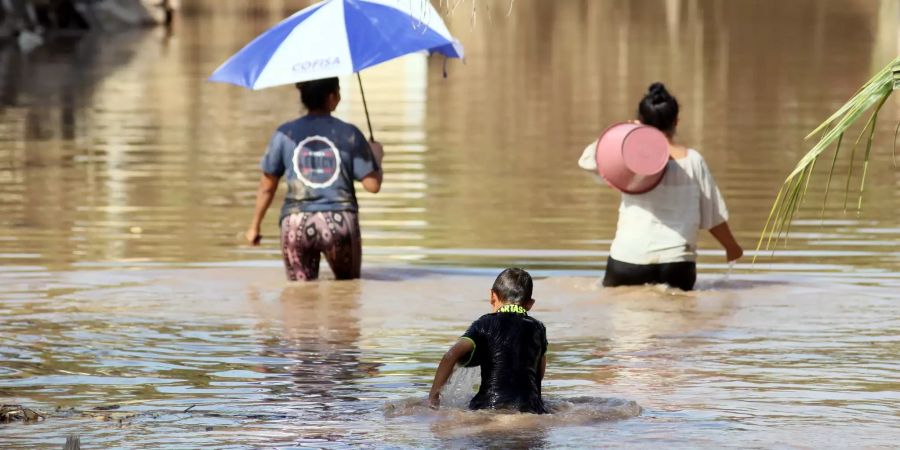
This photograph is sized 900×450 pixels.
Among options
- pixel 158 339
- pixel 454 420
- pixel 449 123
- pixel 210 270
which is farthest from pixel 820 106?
pixel 454 420

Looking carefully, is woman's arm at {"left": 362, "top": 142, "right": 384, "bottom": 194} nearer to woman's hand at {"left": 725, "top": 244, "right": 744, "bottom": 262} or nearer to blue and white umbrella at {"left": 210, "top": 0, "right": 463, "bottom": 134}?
blue and white umbrella at {"left": 210, "top": 0, "right": 463, "bottom": 134}

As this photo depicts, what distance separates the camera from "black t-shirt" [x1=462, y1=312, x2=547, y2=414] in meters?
8.27

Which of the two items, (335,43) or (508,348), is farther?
(335,43)

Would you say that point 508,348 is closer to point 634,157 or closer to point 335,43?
point 634,157

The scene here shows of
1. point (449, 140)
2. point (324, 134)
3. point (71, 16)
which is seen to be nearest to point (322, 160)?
point (324, 134)

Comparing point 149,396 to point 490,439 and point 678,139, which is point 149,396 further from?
point 678,139

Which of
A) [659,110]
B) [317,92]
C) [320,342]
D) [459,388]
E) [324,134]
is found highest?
[317,92]

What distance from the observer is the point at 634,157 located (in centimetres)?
1238

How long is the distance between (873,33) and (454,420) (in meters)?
49.4

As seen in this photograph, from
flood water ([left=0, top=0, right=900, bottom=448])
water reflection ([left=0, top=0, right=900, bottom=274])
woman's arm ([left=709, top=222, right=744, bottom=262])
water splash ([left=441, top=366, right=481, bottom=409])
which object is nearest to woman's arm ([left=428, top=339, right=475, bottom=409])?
flood water ([left=0, top=0, right=900, bottom=448])

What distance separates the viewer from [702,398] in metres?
9.09

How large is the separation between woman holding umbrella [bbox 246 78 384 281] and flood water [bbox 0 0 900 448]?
→ 0.33 m

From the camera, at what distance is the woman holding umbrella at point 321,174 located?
13.0 m

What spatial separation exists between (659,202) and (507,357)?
462 centimetres
